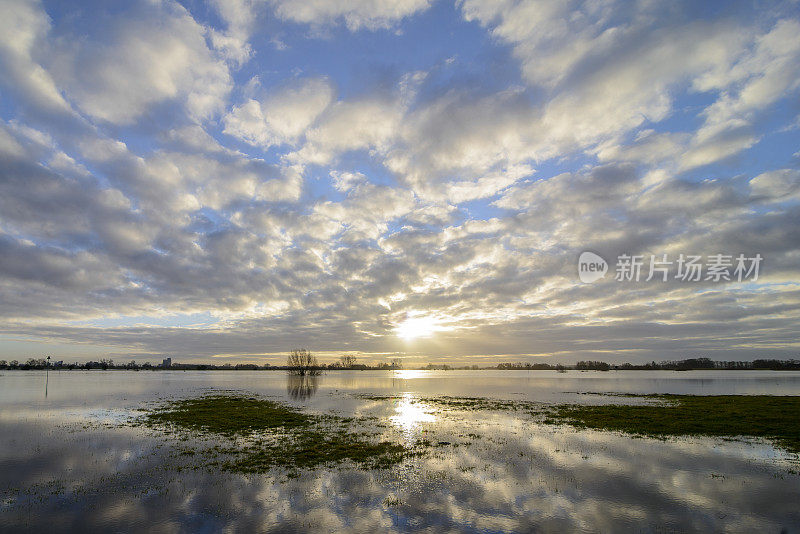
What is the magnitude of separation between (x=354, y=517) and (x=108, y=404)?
5979 centimetres

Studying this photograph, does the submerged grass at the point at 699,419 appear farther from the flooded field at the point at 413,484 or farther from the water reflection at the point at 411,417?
the water reflection at the point at 411,417

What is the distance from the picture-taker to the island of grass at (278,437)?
26328mm

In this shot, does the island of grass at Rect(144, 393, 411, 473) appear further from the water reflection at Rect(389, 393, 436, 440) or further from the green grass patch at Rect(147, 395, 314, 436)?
the water reflection at Rect(389, 393, 436, 440)

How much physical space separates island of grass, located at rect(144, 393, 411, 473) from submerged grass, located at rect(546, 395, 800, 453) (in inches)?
934

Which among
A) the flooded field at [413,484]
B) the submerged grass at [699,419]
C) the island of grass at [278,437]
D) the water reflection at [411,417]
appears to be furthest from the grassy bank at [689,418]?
the island of grass at [278,437]

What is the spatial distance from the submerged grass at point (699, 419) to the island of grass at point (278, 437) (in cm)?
2373

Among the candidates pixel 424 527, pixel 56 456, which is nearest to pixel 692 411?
pixel 424 527

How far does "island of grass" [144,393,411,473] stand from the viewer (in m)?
26.3

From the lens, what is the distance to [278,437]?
34.3 metres

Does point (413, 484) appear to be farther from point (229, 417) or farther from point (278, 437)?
point (229, 417)

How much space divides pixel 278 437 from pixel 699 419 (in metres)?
45.0

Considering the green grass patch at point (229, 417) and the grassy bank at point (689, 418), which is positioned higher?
the green grass patch at point (229, 417)

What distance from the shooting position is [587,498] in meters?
19.4

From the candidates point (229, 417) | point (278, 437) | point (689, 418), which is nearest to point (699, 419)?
point (689, 418)
